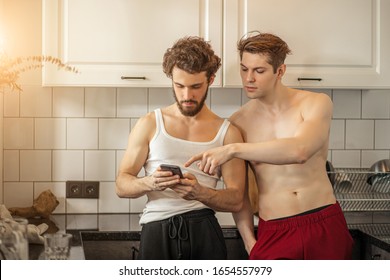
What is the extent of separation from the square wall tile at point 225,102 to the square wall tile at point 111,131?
347 mm

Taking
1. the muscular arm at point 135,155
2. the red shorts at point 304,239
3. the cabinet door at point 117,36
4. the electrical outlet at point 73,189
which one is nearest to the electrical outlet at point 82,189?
the electrical outlet at point 73,189

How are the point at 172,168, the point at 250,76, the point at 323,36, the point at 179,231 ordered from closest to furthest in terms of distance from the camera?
the point at 172,168 → the point at 179,231 → the point at 250,76 → the point at 323,36

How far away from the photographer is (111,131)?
8.86ft

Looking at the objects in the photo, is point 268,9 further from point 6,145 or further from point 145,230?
point 6,145

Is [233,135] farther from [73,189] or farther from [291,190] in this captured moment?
[73,189]

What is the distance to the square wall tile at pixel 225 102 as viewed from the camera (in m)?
2.73

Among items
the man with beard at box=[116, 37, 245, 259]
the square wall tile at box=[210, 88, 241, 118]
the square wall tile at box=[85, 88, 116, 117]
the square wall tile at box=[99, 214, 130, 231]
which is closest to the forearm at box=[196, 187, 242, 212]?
the man with beard at box=[116, 37, 245, 259]

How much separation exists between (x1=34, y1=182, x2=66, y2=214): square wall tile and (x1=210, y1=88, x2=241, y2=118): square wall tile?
67 cm

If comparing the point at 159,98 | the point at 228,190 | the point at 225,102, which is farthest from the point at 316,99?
the point at 159,98

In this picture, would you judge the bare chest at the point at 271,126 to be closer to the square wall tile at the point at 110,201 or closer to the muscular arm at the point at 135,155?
the muscular arm at the point at 135,155

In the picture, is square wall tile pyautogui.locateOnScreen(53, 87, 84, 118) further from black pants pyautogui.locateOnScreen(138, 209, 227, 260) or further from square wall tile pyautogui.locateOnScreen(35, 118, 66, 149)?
black pants pyautogui.locateOnScreen(138, 209, 227, 260)

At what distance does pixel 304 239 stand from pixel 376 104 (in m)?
0.99

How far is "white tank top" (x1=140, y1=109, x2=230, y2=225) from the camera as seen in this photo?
2.02 metres
